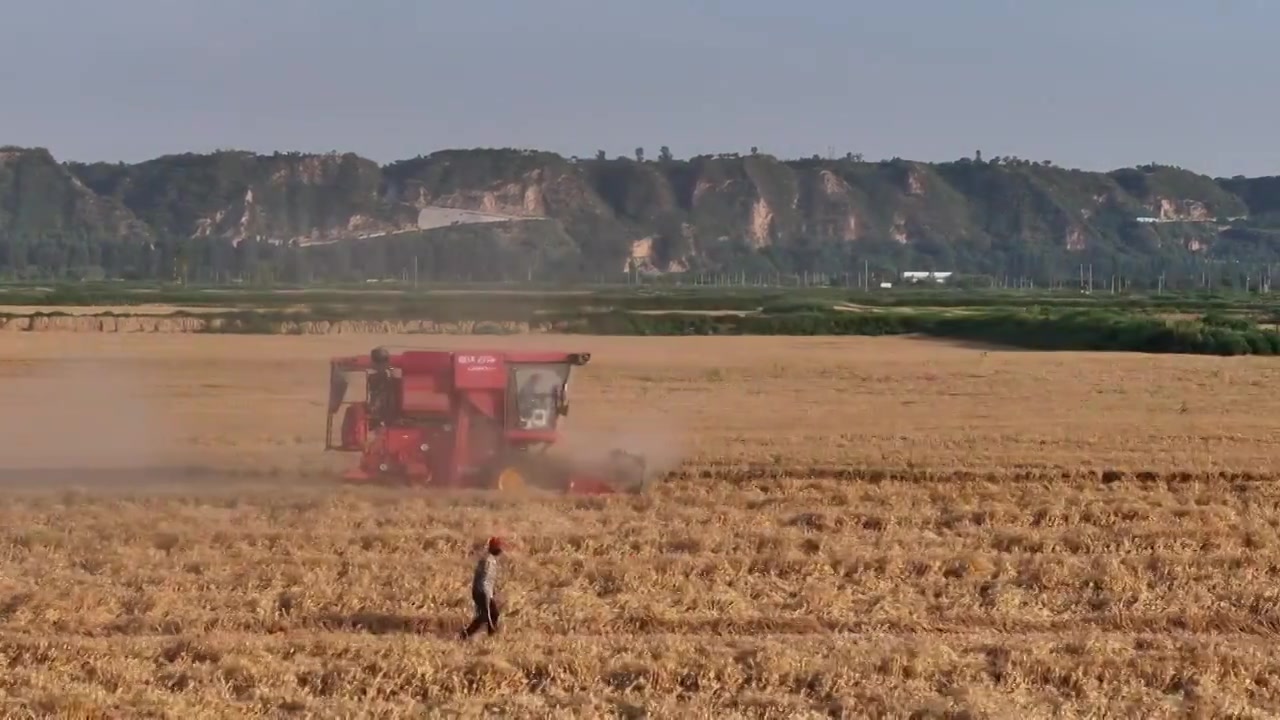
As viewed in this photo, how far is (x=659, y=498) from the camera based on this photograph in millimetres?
19828

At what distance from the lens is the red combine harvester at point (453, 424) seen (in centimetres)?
2055

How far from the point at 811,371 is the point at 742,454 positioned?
2074 cm

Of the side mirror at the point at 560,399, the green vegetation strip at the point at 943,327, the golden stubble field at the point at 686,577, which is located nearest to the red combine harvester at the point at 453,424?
the side mirror at the point at 560,399

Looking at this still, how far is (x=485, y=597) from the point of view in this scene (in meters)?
12.3

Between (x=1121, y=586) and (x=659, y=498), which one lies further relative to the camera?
(x=659, y=498)

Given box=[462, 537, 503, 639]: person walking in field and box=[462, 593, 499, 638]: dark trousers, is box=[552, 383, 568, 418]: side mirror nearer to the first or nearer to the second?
box=[462, 537, 503, 639]: person walking in field

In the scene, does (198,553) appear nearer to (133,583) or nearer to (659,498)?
(133,583)

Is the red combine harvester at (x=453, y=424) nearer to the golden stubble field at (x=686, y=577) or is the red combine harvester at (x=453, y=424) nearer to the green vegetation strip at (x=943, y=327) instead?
the golden stubble field at (x=686, y=577)

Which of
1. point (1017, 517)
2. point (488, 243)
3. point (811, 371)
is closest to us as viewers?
point (1017, 517)

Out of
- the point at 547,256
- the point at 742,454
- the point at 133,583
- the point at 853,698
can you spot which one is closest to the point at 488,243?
the point at 547,256

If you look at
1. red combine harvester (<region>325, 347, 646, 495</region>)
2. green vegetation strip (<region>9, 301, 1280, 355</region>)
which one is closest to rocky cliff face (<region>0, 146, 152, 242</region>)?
green vegetation strip (<region>9, 301, 1280, 355</region>)

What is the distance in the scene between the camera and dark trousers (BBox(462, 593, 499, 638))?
12367mm

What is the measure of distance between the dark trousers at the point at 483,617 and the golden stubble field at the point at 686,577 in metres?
0.17

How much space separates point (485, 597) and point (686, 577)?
280 centimetres
